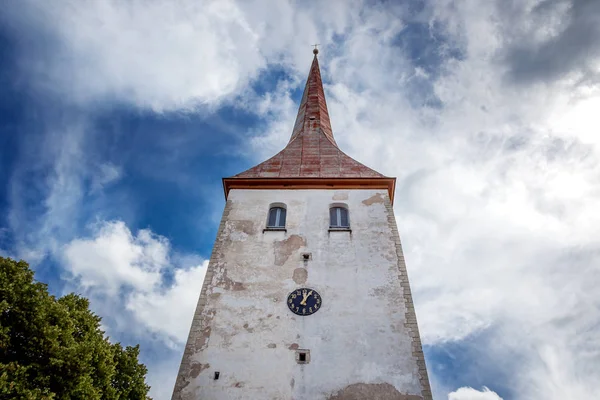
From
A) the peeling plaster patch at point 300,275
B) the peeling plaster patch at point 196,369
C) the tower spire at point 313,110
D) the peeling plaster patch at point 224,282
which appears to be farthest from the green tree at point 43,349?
the tower spire at point 313,110

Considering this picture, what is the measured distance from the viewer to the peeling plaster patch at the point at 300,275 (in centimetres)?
1420

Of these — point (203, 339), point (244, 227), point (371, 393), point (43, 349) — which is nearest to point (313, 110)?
point (244, 227)

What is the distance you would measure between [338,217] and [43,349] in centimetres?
1024

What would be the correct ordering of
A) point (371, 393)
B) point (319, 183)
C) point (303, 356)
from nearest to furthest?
1. point (371, 393)
2. point (303, 356)
3. point (319, 183)

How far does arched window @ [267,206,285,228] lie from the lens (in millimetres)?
16562

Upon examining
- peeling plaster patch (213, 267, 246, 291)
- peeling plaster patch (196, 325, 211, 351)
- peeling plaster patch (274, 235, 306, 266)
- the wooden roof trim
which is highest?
the wooden roof trim

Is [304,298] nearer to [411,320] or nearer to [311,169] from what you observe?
[411,320]

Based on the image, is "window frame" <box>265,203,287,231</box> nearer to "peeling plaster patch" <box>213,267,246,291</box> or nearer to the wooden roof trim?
the wooden roof trim

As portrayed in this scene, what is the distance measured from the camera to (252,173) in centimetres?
1905

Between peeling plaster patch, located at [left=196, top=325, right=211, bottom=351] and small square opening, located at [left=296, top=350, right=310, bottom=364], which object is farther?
peeling plaster patch, located at [left=196, top=325, right=211, bottom=351]

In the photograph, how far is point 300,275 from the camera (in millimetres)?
14375

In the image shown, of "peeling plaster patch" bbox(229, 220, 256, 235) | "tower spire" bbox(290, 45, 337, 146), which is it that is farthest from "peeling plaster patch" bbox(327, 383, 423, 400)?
"tower spire" bbox(290, 45, 337, 146)

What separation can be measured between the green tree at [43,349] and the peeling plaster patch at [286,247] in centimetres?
589

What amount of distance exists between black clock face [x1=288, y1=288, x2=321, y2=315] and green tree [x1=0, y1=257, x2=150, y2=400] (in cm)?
503
